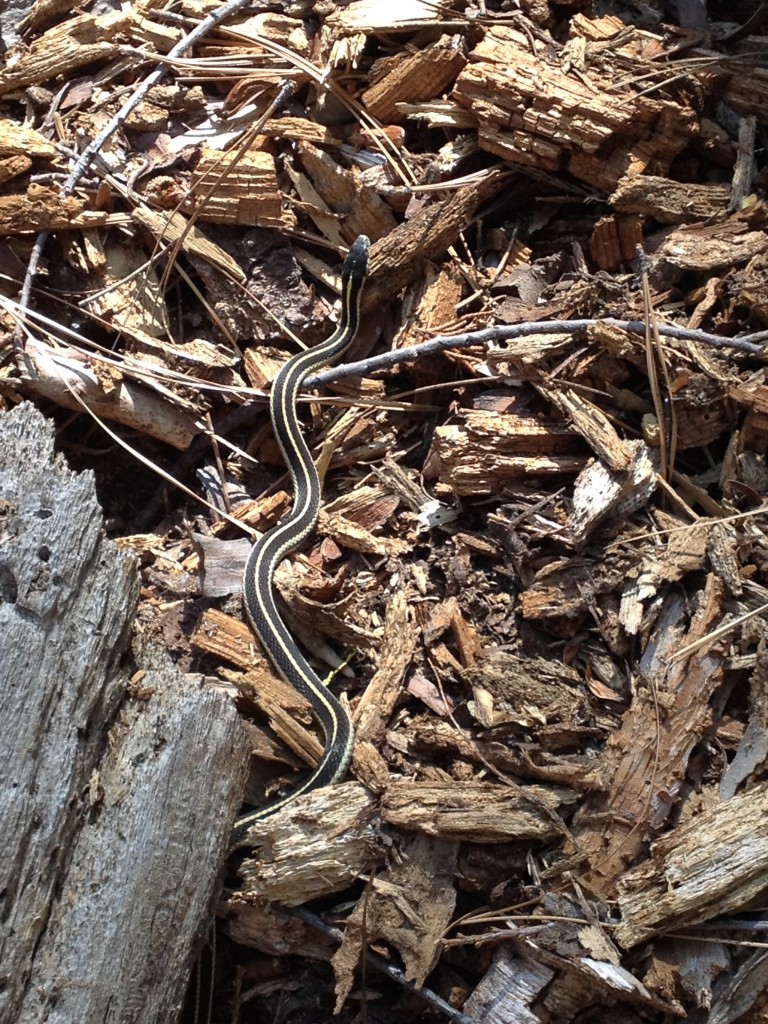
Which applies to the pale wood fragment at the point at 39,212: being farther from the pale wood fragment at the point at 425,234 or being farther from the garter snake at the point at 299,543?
the pale wood fragment at the point at 425,234

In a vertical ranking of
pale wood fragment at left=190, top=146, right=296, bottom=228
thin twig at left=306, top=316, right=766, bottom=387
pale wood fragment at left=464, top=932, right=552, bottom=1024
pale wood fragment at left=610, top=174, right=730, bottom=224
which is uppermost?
pale wood fragment at left=190, top=146, right=296, bottom=228

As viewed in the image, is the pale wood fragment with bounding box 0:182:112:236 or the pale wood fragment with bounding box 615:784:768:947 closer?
the pale wood fragment with bounding box 615:784:768:947

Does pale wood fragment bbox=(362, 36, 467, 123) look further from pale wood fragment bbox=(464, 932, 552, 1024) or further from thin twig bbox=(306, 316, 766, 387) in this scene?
pale wood fragment bbox=(464, 932, 552, 1024)

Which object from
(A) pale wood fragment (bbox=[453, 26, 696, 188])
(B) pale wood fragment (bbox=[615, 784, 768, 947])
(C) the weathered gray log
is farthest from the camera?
(A) pale wood fragment (bbox=[453, 26, 696, 188])

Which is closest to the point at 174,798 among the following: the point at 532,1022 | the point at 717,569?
the point at 532,1022

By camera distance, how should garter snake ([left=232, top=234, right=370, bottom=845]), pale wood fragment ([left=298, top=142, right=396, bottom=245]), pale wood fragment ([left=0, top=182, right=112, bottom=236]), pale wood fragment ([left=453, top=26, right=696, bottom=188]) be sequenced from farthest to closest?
pale wood fragment ([left=298, top=142, right=396, bottom=245])
pale wood fragment ([left=0, top=182, right=112, bottom=236])
pale wood fragment ([left=453, top=26, right=696, bottom=188])
garter snake ([left=232, top=234, right=370, bottom=845])

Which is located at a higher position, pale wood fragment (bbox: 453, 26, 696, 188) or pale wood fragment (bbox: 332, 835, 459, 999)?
pale wood fragment (bbox: 453, 26, 696, 188)

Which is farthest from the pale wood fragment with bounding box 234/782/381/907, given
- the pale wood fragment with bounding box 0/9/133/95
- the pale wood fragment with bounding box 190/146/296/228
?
the pale wood fragment with bounding box 0/9/133/95
